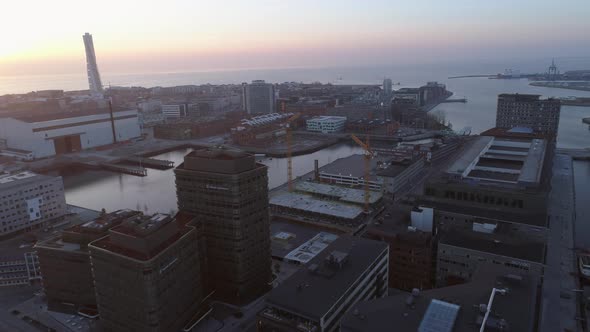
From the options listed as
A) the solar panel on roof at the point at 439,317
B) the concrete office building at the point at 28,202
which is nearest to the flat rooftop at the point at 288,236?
the solar panel on roof at the point at 439,317

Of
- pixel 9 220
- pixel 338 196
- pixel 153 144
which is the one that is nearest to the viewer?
pixel 9 220

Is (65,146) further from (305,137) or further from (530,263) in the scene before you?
(530,263)

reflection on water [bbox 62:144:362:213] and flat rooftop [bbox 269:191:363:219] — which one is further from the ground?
flat rooftop [bbox 269:191:363:219]

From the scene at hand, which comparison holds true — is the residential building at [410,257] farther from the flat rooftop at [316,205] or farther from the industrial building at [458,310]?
the flat rooftop at [316,205]

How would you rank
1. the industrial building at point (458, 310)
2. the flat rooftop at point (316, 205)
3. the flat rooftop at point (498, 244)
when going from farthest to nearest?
the flat rooftop at point (316, 205)
the flat rooftop at point (498, 244)
the industrial building at point (458, 310)

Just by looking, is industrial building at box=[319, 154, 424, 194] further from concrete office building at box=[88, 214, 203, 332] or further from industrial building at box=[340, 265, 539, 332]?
concrete office building at box=[88, 214, 203, 332]

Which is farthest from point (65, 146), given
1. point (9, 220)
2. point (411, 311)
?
point (411, 311)

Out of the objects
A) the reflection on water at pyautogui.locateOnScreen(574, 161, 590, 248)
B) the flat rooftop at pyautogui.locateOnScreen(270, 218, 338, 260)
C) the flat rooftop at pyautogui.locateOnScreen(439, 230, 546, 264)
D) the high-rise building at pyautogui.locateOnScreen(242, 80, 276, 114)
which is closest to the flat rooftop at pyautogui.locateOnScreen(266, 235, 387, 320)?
the flat rooftop at pyautogui.locateOnScreen(439, 230, 546, 264)

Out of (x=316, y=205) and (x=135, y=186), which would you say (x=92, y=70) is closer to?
(x=135, y=186)
